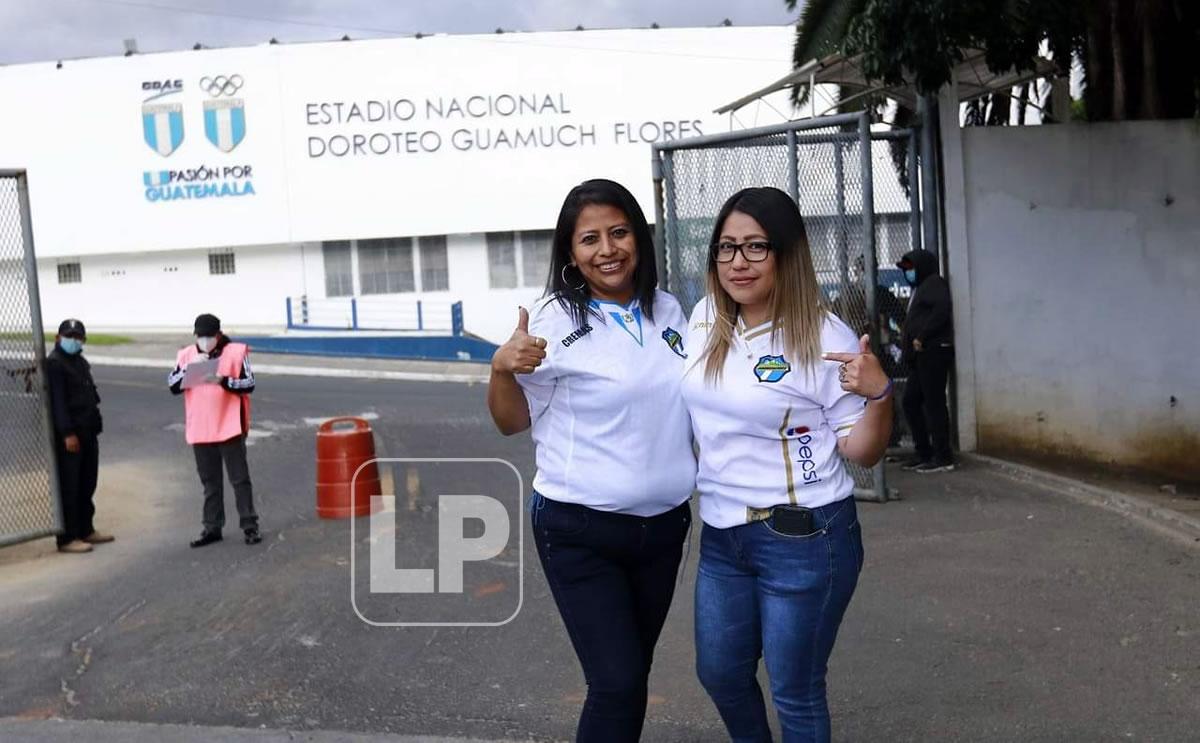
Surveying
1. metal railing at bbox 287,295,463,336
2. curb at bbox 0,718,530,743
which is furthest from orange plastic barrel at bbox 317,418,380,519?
metal railing at bbox 287,295,463,336

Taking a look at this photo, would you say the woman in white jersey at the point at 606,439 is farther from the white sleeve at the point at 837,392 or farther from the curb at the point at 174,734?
the curb at the point at 174,734

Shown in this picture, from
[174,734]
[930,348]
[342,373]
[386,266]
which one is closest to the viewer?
[174,734]

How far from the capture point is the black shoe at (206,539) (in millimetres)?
9205

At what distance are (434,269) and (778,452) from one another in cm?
3149

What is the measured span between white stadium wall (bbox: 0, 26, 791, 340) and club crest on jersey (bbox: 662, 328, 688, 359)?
1172 inches

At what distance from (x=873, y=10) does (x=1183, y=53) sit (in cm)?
402

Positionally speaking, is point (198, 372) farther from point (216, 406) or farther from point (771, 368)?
point (771, 368)

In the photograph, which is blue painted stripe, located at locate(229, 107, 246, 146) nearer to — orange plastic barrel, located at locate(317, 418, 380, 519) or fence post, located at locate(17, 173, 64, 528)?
orange plastic barrel, located at locate(317, 418, 380, 519)

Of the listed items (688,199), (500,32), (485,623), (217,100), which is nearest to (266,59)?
(217,100)

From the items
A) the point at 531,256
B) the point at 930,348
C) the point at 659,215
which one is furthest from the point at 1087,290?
the point at 531,256

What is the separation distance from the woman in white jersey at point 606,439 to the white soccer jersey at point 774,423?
172mm

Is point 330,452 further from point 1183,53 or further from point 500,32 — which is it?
point 500,32

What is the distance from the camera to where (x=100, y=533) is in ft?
32.2

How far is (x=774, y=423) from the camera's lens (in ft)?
11.7
